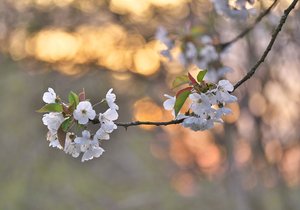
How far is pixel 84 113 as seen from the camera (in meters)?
1.38

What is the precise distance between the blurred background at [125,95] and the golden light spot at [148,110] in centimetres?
1

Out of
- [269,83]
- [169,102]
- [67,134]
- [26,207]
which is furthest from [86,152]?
[26,207]

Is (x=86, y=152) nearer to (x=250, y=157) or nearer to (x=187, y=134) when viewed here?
(x=250, y=157)

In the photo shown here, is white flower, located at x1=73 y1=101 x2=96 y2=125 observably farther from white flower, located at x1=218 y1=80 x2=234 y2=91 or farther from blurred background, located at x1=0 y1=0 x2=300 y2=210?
blurred background, located at x1=0 y1=0 x2=300 y2=210

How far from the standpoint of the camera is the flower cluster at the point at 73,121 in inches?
54.7

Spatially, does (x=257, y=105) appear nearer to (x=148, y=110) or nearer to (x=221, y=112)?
(x=148, y=110)

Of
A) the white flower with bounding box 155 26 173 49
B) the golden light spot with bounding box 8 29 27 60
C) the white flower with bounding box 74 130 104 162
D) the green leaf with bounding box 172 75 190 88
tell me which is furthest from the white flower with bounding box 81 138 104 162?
the golden light spot with bounding box 8 29 27 60

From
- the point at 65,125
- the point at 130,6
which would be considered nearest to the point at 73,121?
the point at 65,125

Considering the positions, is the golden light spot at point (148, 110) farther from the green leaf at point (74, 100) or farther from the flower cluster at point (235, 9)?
the green leaf at point (74, 100)

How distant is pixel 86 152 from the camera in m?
1.46

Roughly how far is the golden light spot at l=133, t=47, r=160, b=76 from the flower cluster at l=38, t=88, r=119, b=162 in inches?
159

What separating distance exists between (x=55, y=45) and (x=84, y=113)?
→ 4.29 meters

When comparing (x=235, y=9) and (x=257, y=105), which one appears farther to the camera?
(x=257, y=105)

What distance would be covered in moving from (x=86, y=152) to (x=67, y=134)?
2.7 inches
